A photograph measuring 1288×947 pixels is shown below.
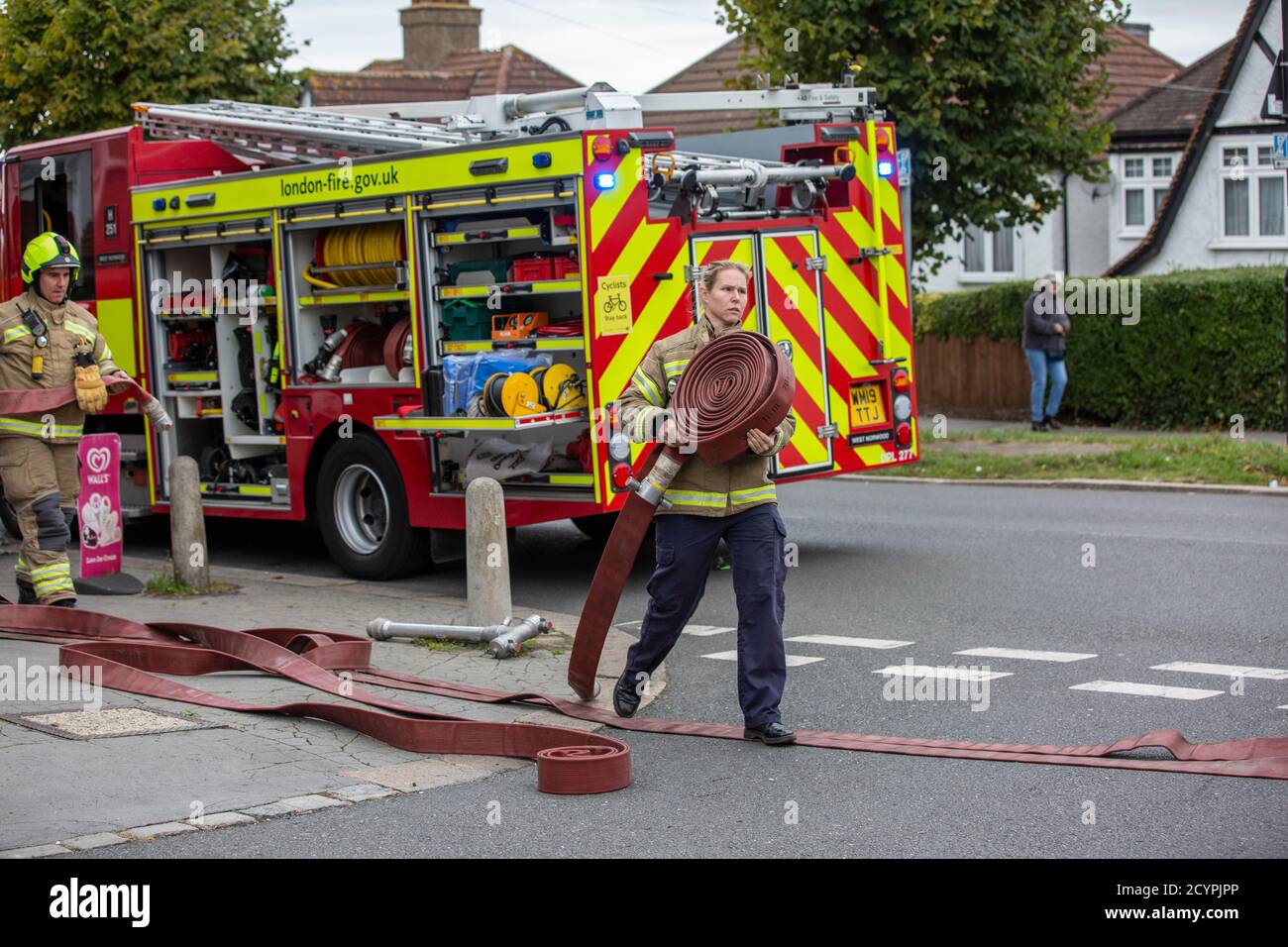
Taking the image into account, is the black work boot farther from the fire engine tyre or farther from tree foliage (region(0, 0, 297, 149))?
tree foliage (region(0, 0, 297, 149))

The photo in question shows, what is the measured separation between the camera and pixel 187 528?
11.1m

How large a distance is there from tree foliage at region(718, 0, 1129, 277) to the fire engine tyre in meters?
7.69

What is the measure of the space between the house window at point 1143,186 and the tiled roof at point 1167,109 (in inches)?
21.5

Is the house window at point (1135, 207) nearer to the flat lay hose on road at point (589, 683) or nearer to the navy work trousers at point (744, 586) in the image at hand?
the flat lay hose on road at point (589, 683)

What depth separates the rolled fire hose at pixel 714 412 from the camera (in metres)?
6.82

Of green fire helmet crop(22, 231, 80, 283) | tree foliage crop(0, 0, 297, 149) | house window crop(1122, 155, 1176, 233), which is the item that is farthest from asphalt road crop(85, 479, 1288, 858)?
house window crop(1122, 155, 1176, 233)

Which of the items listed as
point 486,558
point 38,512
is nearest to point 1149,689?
point 486,558

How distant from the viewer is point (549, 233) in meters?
10.4

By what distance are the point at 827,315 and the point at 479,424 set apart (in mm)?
2657

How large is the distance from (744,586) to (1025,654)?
2194mm

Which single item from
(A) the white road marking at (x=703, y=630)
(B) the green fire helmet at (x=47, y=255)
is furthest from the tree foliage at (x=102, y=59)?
(A) the white road marking at (x=703, y=630)

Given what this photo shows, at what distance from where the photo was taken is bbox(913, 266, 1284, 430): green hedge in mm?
19750

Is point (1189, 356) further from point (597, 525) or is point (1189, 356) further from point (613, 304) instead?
point (613, 304)
